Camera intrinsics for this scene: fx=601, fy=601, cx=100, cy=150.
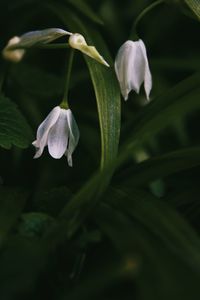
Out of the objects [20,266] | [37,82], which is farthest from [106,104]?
[37,82]

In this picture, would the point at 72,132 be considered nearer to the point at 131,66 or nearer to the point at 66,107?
the point at 66,107

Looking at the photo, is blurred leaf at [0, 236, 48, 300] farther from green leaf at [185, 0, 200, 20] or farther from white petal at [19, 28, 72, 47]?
green leaf at [185, 0, 200, 20]

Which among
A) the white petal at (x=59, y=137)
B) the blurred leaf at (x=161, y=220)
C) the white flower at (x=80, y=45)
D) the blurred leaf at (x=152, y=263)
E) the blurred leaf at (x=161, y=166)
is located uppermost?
the white flower at (x=80, y=45)

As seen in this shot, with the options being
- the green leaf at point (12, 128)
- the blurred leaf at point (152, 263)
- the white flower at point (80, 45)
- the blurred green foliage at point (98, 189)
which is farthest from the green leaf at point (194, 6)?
the blurred leaf at point (152, 263)

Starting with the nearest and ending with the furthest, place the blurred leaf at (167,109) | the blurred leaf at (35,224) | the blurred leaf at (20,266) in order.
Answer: the blurred leaf at (20,266), the blurred leaf at (167,109), the blurred leaf at (35,224)

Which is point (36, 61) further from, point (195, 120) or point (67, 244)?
point (67, 244)

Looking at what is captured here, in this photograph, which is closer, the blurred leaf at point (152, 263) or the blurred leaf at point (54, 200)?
the blurred leaf at point (152, 263)

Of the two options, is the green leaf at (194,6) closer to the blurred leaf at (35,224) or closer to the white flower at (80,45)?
the white flower at (80,45)

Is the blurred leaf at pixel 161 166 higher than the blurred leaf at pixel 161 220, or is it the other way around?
the blurred leaf at pixel 161 220
